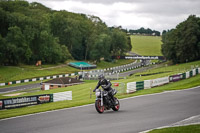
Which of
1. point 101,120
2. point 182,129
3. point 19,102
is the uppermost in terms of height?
point 182,129

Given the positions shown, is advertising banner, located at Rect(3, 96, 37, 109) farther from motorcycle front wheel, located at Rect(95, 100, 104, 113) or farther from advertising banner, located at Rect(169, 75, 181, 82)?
advertising banner, located at Rect(169, 75, 181, 82)

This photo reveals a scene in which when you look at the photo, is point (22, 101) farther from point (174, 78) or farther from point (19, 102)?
point (174, 78)

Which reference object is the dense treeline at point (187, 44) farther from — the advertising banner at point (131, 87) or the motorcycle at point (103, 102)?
the motorcycle at point (103, 102)

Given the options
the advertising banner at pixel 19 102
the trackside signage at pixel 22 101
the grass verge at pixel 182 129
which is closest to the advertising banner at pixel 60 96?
the trackside signage at pixel 22 101

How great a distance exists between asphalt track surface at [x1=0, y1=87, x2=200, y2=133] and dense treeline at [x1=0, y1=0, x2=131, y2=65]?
58264mm

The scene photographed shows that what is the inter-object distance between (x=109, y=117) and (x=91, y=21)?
387 ft

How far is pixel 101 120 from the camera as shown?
14.0 metres

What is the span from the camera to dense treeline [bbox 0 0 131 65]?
75938 mm

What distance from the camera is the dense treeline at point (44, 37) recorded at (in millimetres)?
75938

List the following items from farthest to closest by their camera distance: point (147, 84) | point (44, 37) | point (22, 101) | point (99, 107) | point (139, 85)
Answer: point (44, 37) < point (147, 84) < point (139, 85) < point (22, 101) < point (99, 107)

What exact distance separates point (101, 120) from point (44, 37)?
74.2 m

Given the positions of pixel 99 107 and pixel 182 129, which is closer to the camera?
pixel 182 129

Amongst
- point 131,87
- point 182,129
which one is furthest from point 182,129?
point 131,87

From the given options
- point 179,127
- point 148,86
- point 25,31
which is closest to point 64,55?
point 25,31
